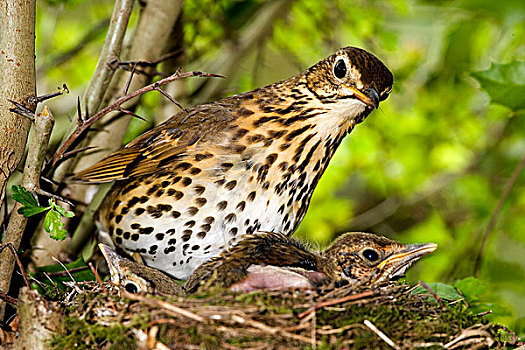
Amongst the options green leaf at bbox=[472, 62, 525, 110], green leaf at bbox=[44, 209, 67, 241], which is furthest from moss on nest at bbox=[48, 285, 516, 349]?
green leaf at bbox=[472, 62, 525, 110]

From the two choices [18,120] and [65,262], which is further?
[65,262]

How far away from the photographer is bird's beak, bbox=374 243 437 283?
2.28m

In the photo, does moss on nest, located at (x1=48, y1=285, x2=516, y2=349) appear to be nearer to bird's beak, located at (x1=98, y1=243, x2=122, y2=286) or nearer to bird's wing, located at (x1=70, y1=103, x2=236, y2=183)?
bird's beak, located at (x1=98, y1=243, x2=122, y2=286)

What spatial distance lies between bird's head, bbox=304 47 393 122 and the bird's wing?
384 millimetres

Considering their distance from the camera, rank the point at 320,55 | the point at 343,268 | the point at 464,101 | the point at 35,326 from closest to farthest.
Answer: the point at 35,326 < the point at 343,268 < the point at 320,55 < the point at 464,101

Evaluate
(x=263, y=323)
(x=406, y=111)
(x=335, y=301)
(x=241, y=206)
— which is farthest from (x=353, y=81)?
(x=406, y=111)

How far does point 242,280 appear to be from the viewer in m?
1.94

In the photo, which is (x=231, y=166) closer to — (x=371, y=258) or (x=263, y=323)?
(x=371, y=258)

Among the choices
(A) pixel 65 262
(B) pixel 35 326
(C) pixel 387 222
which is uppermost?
(C) pixel 387 222

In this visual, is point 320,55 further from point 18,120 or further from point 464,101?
point 18,120

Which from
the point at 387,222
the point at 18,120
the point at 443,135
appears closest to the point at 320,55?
the point at 443,135

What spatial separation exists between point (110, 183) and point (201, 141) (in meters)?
0.47

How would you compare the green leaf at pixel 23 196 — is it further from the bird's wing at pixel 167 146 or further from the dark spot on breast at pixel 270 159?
the dark spot on breast at pixel 270 159

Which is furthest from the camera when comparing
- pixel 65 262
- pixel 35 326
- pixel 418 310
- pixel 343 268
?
pixel 65 262
